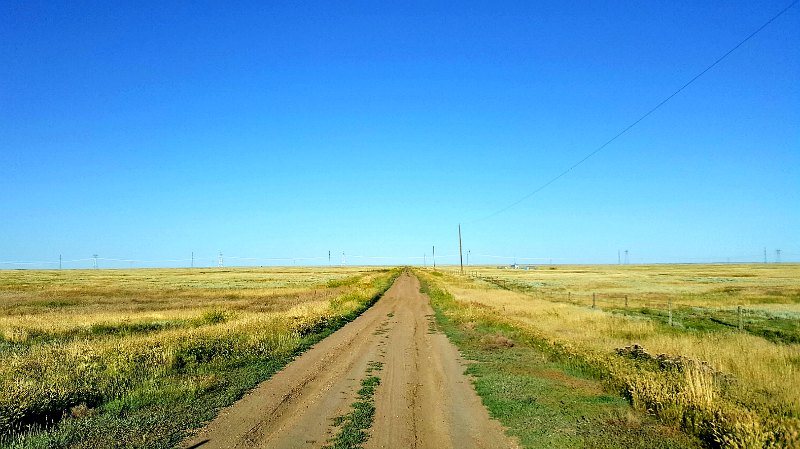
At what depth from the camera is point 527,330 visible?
68.2ft

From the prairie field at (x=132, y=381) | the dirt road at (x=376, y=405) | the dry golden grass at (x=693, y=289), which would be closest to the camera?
the dirt road at (x=376, y=405)

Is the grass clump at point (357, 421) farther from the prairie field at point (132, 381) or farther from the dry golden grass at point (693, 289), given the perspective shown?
the dry golden grass at point (693, 289)

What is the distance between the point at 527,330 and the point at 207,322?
57.9ft

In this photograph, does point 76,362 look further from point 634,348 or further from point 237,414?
point 634,348

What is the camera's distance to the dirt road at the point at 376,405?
8.09m

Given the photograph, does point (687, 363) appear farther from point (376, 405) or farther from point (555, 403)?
point (376, 405)

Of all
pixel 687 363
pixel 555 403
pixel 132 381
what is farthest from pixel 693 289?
pixel 132 381

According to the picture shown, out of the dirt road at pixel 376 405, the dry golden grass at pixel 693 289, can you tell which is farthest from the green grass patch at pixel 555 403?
the dry golden grass at pixel 693 289

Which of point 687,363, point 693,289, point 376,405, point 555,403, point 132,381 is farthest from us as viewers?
point 693,289

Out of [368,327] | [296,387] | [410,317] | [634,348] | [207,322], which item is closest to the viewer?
[296,387]

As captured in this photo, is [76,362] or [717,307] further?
[717,307]

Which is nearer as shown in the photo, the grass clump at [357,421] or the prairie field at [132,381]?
the grass clump at [357,421]

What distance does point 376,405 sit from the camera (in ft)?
33.4

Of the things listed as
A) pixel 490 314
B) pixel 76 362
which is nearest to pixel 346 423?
pixel 76 362
